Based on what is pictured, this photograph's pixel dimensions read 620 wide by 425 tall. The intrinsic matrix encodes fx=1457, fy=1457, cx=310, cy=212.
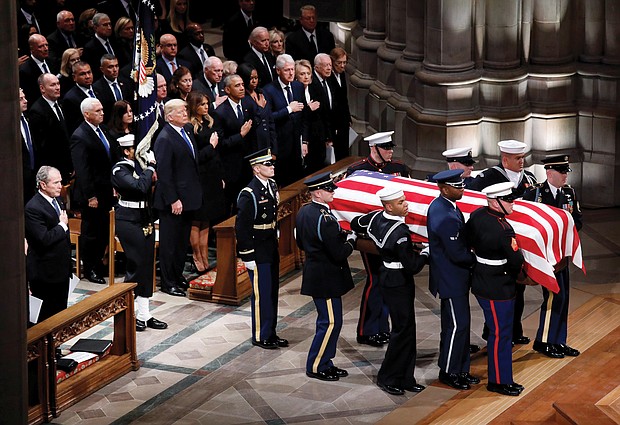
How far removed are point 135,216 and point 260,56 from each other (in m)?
4.32

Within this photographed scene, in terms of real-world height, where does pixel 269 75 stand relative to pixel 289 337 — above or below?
above

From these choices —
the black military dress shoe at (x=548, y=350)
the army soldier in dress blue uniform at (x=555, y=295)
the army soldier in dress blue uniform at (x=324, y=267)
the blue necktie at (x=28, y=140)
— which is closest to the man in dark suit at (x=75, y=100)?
the blue necktie at (x=28, y=140)

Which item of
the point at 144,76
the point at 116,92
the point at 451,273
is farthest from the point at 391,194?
the point at 116,92

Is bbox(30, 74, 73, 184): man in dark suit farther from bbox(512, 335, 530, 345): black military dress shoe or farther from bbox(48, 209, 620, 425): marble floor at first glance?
bbox(512, 335, 530, 345): black military dress shoe

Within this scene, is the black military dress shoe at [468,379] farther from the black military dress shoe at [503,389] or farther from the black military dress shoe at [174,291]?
the black military dress shoe at [174,291]

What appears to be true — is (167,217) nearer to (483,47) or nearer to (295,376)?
(295,376)

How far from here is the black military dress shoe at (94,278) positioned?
13.1 meters

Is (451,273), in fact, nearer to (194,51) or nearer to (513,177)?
(513,177)

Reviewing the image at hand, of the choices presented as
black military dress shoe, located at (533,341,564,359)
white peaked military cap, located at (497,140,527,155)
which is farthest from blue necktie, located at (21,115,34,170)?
black military dress shoe, located at (533,341,564,359)

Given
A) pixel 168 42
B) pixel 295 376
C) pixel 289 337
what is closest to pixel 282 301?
pixel 289 337

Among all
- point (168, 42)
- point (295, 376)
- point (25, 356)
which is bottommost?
point (295, 376)

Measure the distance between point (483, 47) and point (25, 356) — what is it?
771 centimetres

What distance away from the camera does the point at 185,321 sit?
40.1 ft

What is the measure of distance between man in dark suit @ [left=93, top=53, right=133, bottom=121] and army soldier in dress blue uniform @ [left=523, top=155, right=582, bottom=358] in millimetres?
4876
